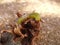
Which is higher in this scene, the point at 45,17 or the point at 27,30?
the point at 27,30

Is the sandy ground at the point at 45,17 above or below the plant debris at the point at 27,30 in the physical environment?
below

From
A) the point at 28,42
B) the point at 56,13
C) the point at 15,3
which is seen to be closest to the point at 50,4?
the point at 56,13

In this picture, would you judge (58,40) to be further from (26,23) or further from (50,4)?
(50,4)

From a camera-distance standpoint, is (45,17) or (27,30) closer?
(27,30)

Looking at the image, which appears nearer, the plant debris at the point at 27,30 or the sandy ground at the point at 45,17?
the plant debris at the point at 27,30

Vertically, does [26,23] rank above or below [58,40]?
above

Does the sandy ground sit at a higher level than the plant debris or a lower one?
lower

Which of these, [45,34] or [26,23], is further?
[45,34]

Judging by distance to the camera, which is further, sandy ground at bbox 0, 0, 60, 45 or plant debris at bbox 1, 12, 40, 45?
sandy ground at bbox 0, 0, 60, 45
